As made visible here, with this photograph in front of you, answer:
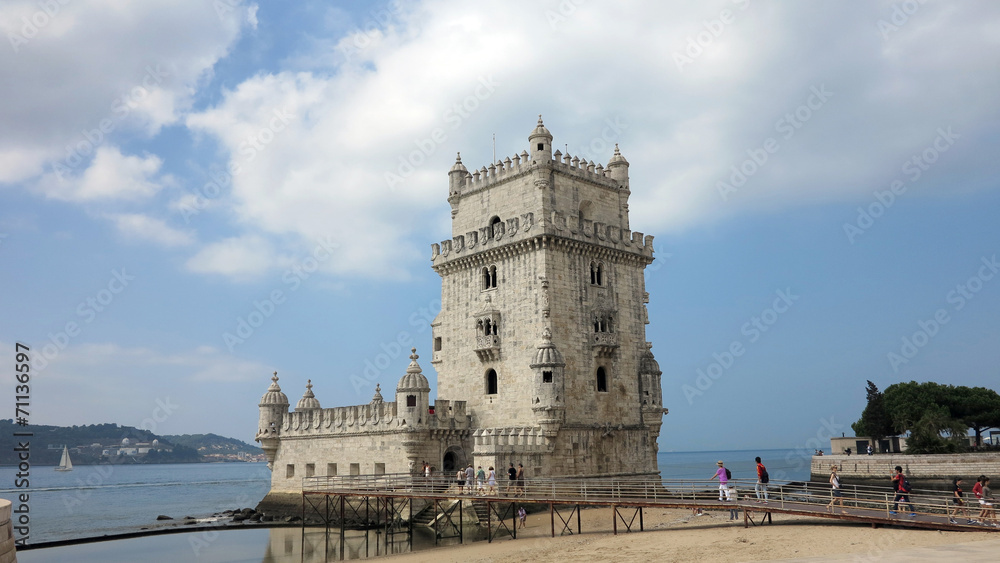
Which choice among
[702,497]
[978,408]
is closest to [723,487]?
[702,497]

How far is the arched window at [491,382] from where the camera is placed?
1495 inches

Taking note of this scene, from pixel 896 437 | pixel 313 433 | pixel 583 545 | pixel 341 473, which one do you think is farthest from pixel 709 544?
pixel 896 437

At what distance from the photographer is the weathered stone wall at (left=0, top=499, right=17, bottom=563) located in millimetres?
16781

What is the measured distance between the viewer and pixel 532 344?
35.8 metres

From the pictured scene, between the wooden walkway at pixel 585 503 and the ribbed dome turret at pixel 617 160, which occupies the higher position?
the ribbed dome turret at pixel 617 160

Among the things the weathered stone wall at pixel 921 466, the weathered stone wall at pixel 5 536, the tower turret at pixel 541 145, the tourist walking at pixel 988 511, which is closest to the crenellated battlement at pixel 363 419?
the tower turret at pixel 541 145

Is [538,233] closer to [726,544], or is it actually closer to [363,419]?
[363,419]

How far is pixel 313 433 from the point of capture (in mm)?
42406

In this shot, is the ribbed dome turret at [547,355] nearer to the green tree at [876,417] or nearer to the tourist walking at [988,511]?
the tourist walking at [988,511]

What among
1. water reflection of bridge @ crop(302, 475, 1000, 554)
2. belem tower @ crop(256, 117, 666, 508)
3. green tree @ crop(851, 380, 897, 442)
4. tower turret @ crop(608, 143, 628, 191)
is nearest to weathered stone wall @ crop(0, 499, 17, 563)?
water reflection of bridge @ crop(302, 475, 1000, 554)

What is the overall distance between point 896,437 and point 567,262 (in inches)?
1733

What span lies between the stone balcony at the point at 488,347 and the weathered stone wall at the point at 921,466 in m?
30.3

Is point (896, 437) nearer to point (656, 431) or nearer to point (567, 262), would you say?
point (656, 431)

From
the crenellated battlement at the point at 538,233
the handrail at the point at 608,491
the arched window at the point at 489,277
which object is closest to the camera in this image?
the handrail at the point at 608,491
